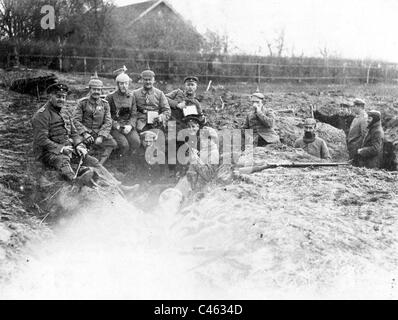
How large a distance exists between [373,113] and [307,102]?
602 cm

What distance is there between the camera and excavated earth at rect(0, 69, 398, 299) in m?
3.92

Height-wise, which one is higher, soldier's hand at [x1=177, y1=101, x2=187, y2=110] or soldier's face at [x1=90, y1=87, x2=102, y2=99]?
soldier's face at [x1=90, y1=87, x2=102, y2=99]

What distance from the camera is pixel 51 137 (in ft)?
21.1

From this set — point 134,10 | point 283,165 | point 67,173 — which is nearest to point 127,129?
point 67,173

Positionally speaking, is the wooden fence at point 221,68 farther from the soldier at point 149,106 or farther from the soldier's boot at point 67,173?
the soldier's boot at point 67,173

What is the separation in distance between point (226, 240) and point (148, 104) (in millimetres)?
3936

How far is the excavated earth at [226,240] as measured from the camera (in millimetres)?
3918

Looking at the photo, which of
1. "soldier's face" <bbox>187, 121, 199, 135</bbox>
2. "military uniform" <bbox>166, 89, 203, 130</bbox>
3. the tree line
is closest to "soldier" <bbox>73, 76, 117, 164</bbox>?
"soldier's face" <bbox>187, 121, 199, 135</bbox>

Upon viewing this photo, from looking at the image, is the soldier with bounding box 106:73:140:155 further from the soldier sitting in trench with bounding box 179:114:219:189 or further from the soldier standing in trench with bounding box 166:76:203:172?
the soldier sitting in trench with bounding box 179:114:219:189

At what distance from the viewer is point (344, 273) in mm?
3949

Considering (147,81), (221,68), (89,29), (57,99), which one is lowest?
(57,99)

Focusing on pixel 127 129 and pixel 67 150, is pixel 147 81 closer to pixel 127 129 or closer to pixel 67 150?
pixel 127 129

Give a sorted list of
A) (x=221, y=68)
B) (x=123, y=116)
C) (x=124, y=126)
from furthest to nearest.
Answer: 1. (x=221, y=68)
2. (x=123, y=116)
3. (x=124, y=126)
